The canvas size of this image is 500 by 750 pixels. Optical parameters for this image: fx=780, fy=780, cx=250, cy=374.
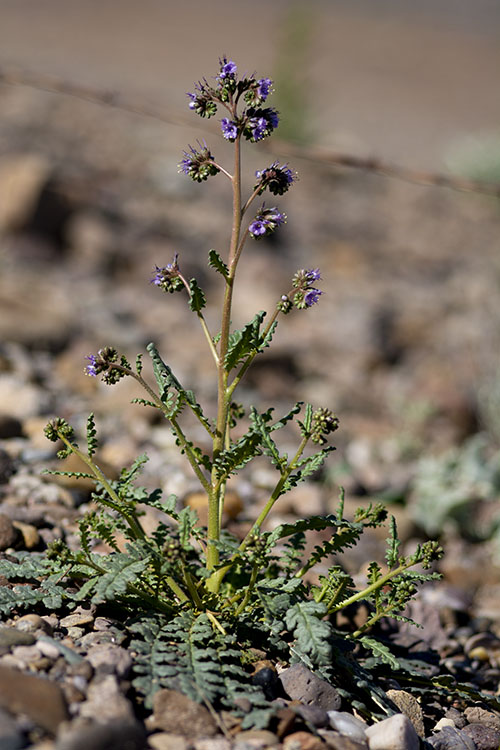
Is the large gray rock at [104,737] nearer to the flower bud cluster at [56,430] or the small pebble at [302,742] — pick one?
the small pebble at [302,742]

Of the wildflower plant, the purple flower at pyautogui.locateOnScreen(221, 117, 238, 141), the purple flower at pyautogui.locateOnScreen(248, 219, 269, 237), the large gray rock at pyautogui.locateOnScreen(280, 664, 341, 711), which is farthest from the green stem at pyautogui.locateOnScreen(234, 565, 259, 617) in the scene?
the purple flower at pyautogui.locateOnScreen(221, 117, 238, 141)

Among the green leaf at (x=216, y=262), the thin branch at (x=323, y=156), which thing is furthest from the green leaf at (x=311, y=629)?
the thin branch at (x=323, y=156)

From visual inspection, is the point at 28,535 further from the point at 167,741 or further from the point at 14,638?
the point at 167,741

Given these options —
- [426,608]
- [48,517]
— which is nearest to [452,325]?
[426,608]

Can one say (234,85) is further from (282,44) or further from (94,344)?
(282,44)

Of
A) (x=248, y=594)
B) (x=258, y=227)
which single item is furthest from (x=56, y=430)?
(x=258, y=227)
